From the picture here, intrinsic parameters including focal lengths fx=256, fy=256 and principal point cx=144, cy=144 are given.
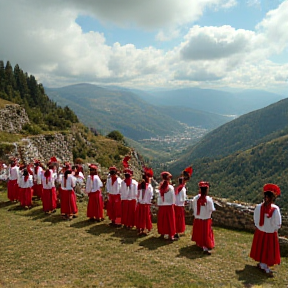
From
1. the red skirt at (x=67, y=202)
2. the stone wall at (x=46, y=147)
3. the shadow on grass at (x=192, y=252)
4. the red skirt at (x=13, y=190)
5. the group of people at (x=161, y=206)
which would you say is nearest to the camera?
the group of people at (x=161, y=206)

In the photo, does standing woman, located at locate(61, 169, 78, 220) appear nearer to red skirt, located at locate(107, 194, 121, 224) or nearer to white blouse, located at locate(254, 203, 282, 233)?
red skirt, located at locate(107, 194, 121, 224)

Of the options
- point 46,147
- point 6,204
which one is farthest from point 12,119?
point 6,204

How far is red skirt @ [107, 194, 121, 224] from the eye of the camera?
10797 millimetres

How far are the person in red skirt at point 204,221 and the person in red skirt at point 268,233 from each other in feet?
4.58

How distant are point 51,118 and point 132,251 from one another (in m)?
52.9

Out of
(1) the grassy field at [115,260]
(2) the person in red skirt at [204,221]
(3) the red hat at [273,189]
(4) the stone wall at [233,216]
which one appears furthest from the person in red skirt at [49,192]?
(3) the red hat at [273,189]

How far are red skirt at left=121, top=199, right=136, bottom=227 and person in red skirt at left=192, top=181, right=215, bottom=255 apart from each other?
276cm

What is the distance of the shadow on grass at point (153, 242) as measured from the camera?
864 centimetres

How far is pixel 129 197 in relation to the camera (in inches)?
405

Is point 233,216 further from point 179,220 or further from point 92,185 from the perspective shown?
point 92,185

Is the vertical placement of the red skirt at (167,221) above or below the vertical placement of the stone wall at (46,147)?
below

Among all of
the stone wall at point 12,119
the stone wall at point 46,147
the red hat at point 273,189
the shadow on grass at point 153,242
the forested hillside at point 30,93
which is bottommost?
the shadow on grass at point 153,242

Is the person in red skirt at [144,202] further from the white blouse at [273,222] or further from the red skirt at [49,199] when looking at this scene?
the red skirt at [49,199]

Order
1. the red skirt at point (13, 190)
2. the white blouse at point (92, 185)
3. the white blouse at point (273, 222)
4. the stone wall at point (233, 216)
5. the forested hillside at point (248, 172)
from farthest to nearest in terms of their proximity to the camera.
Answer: the forested hillside at point (248, 172) → the red skirt at point (13, 190) → the white blouse at point (92, 185) → the stone wall at point (233, 216) → the white blouse at point (273, 222)
